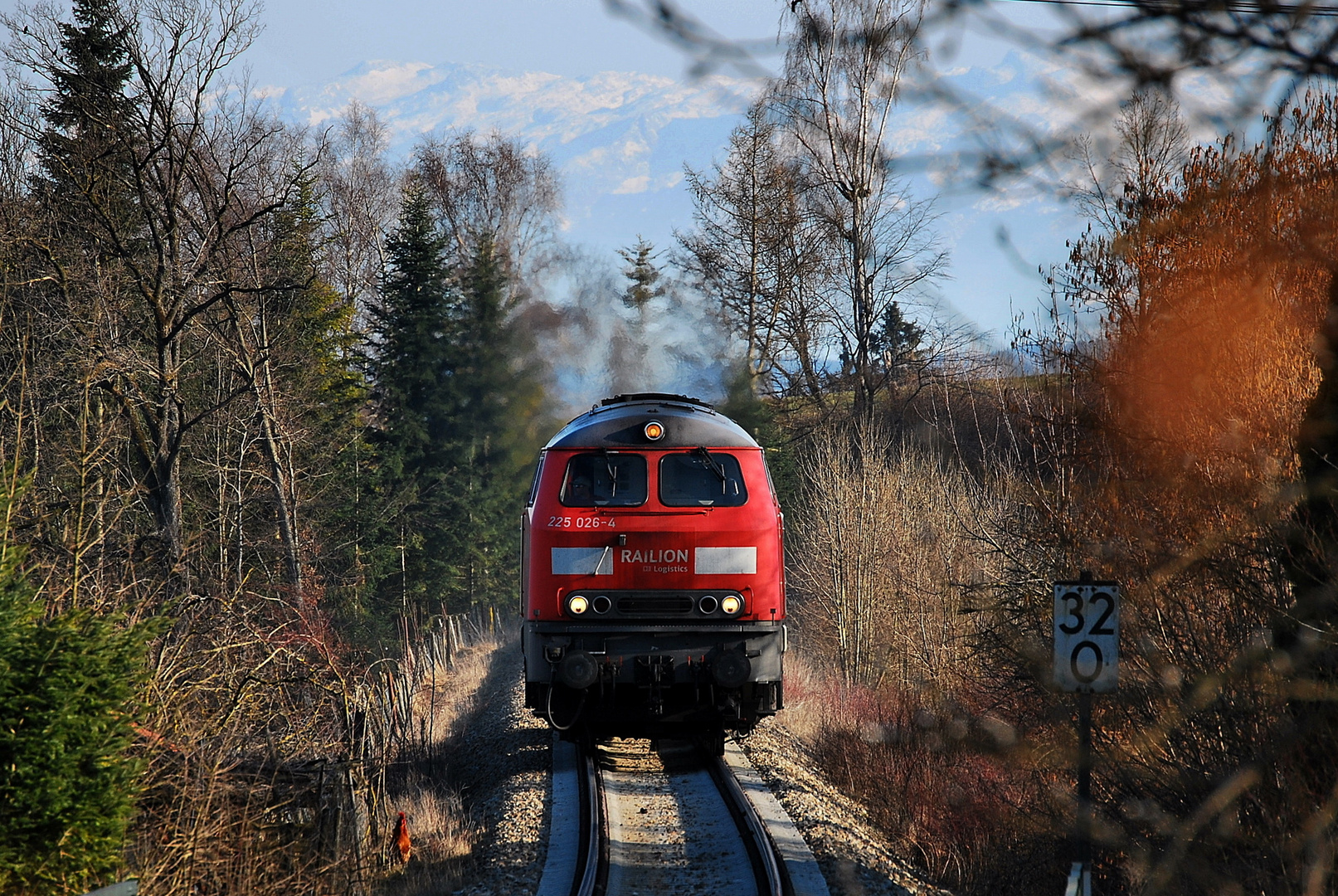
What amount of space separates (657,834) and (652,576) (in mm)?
1999

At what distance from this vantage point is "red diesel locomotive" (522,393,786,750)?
8.34 m

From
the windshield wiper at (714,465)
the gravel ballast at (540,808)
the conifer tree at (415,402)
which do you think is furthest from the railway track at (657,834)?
the conifer tree at (415,402)

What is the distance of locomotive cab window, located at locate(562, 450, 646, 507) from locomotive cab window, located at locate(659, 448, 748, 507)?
21 cm

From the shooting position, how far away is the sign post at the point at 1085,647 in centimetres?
559

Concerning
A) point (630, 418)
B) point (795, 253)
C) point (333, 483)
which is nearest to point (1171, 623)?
point (630, 418)

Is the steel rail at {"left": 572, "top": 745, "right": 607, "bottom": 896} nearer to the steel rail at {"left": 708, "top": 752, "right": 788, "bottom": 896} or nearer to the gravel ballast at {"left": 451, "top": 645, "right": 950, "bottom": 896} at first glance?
the gravel ballast at {"left": 451, "top": 645, "right": 950, "bottom": 896}

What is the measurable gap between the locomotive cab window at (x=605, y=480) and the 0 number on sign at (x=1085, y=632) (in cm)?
387

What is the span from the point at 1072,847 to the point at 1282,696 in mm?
2505

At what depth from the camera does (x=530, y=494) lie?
9148 mm

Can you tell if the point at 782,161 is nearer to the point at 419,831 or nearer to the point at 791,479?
the point at 791,479

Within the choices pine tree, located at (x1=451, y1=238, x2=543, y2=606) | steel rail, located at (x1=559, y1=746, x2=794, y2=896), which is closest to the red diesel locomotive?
steel rail, located at (x1=559, y1=746, x2=794, y2=896)

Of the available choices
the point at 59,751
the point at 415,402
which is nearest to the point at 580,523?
the point at 59,751

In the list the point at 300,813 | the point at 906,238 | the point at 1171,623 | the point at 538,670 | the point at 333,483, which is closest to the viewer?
the point at 300,813

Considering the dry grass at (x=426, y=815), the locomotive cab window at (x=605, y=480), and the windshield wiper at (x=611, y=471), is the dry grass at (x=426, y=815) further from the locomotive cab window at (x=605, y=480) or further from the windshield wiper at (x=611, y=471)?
the windshield wiper at (x=611, y=471)
